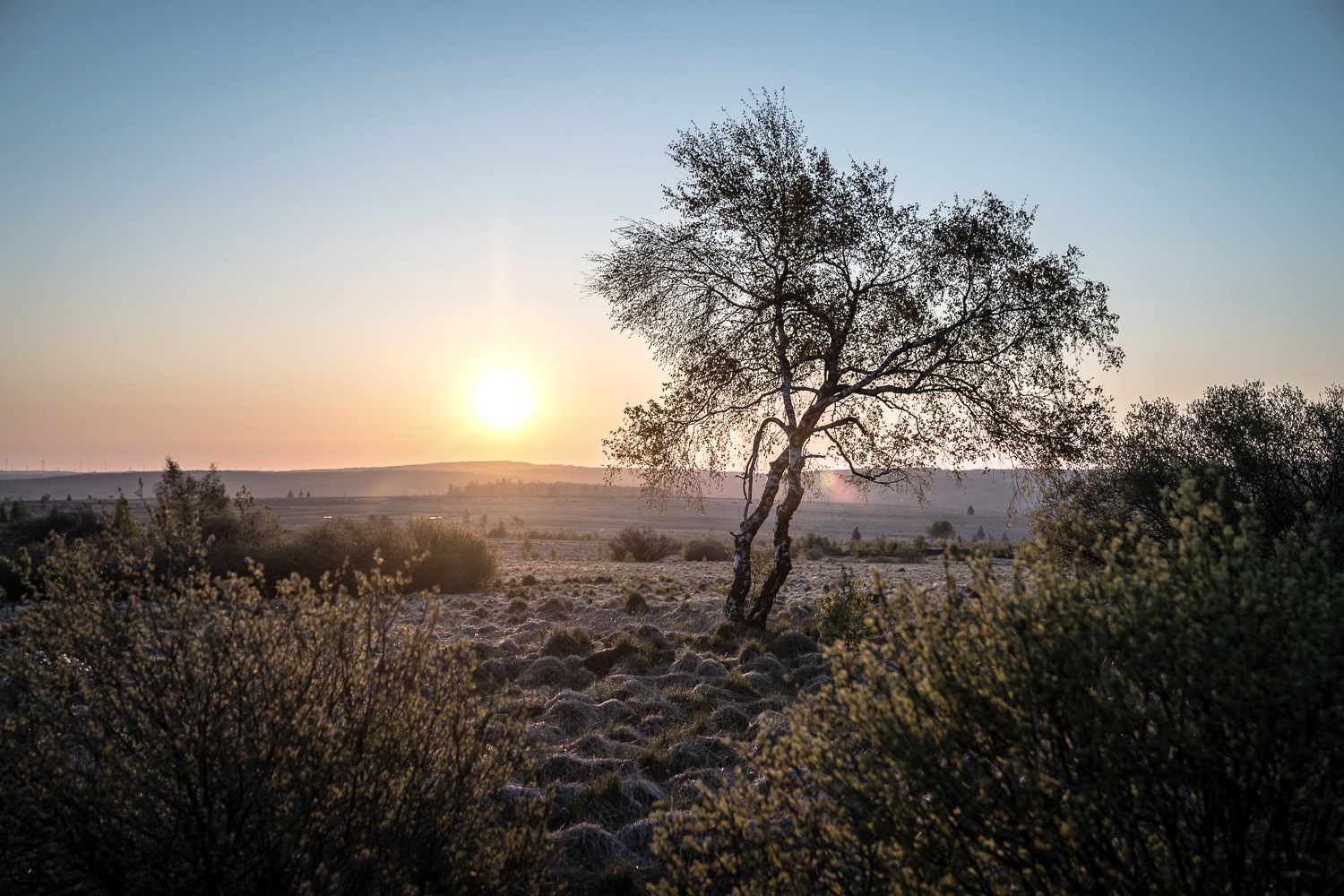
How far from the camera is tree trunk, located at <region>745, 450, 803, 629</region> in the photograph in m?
12.5

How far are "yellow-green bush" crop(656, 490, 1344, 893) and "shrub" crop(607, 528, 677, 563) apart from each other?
32.8m

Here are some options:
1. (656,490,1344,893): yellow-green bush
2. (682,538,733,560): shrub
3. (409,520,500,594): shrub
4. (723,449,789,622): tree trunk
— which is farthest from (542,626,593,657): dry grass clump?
(682,538,733,560): shrub

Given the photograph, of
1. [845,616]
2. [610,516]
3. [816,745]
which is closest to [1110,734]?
[816,745]

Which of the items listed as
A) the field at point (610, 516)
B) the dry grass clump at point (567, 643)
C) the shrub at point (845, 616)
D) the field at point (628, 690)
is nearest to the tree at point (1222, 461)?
the shrub at point (845, 616)

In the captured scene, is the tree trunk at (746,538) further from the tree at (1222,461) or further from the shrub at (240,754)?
the shrub at (240,754)

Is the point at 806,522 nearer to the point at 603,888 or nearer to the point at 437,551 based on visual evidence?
the point at 437,551

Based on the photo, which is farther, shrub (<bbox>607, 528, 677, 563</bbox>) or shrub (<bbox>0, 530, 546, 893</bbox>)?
shrub (<bbox>607, 528, 677, 563</bbox>)

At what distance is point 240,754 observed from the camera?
11.3 feet

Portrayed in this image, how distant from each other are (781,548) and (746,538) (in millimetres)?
633

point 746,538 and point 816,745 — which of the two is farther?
point 746,538

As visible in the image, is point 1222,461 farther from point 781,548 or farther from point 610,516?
point 610,516

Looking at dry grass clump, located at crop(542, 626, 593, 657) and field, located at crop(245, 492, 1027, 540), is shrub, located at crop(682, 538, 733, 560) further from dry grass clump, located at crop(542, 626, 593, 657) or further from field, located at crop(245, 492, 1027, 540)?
field, located at crop(245, 492, 1027, 540)

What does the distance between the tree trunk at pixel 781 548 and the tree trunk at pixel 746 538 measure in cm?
19

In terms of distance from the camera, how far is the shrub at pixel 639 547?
1431 inches
